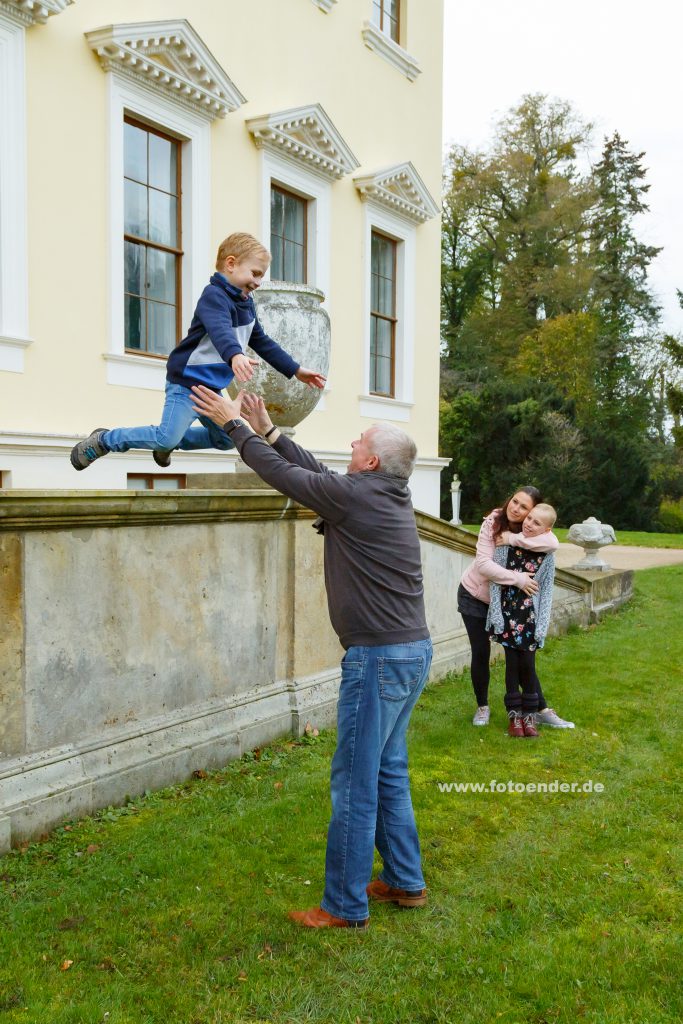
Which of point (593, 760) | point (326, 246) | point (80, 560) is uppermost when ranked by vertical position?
point (326, 246)

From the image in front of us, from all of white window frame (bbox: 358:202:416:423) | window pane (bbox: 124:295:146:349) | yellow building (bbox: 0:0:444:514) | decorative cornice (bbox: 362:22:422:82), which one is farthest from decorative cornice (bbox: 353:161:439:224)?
window pane (bbox: 124:295:146:349)

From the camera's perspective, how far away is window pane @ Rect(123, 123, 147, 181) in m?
9.38

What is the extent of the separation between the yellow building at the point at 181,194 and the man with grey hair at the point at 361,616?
5.39 meters

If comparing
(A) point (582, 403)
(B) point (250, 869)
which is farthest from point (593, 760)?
(A) point (582, 403)

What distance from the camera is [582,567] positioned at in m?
12.2

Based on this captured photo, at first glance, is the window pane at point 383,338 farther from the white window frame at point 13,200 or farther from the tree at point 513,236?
the tree at point 513,236

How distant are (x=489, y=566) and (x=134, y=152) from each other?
243 inches

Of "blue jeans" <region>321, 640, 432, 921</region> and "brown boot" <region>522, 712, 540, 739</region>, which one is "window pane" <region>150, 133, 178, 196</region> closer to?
"brown boot" <region>522, 712, 540, 739</region>

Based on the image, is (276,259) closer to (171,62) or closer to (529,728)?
(171,62)

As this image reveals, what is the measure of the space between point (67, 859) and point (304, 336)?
3857 millimetres

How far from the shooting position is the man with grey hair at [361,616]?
3418mm

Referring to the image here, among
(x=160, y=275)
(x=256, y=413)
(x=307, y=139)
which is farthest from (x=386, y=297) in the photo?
(x=256, y=413)

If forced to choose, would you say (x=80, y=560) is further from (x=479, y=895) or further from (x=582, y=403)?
(x=582, y=403)

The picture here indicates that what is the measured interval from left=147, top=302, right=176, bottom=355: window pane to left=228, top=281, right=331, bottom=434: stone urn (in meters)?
3.60
